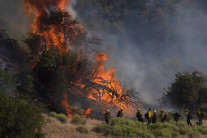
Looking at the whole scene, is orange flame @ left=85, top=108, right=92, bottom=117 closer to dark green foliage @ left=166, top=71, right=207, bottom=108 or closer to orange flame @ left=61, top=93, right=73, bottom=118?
orange flame @ left=61, top=93, right=73, bottom=118

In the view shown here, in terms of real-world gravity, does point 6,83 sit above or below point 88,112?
above

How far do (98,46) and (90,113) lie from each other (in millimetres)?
13570

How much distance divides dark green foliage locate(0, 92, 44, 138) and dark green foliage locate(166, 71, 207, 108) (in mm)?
33990

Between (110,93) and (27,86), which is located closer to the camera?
(27,86)

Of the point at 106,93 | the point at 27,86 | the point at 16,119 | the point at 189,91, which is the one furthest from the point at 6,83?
the point at 189,91

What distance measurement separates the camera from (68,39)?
Answer: 3262cm

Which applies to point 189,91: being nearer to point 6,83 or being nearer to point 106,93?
point 106,93

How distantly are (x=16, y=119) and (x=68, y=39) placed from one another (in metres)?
25.8

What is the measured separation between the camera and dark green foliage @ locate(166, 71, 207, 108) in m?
37.0

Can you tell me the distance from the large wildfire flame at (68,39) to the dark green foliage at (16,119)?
1764 cm

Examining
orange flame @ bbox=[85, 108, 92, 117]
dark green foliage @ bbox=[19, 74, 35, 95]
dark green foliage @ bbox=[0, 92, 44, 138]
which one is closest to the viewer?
dark green foliage @ bbox=[0, 92, 44, 138]

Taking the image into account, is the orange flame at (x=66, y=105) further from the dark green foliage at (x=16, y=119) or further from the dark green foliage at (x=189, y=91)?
the dark green foliage at (x=189, y=91)

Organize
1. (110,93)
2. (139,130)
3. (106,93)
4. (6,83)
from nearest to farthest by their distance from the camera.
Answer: (139,130), (6,83), (106,93), (110,93)

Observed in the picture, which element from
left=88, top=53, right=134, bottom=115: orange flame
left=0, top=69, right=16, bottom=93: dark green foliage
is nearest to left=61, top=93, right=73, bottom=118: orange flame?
left=88, top=53, right=134, bottom=115: orange flame
